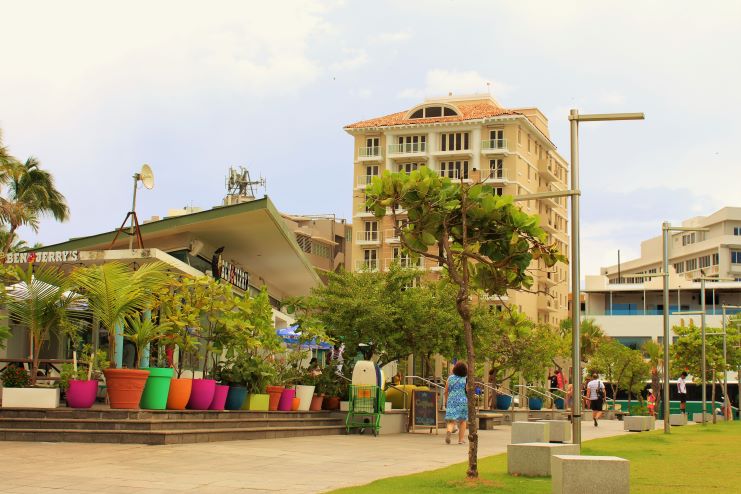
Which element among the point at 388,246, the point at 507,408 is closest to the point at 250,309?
the point at 507,408

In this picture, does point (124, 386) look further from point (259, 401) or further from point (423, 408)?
point (423, 408)

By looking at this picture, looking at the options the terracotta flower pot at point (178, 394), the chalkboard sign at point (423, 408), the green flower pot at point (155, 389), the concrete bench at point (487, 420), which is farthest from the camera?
the concrete bench at point (487, 420)

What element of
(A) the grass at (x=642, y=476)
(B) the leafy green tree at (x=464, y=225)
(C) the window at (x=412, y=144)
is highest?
(C) the window at (x=412, y=144)

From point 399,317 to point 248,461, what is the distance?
1174 cm

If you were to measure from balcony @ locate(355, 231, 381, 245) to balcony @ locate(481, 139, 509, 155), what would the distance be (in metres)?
11.9

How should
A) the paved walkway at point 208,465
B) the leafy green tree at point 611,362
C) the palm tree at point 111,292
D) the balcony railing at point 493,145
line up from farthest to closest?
the balcony railing at point 493,145, the leafy green tree at point 611,362, the palm tree at point 111,292, the paved walkway at point 208,465

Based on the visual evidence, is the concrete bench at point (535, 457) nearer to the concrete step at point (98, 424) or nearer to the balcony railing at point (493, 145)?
the concrete step at point (98, 424)

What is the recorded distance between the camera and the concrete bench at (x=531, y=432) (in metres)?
16.0

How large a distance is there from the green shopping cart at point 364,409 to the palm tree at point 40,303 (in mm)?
6821

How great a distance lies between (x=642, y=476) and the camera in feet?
45.3

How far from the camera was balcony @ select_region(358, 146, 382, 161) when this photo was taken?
90.1 m

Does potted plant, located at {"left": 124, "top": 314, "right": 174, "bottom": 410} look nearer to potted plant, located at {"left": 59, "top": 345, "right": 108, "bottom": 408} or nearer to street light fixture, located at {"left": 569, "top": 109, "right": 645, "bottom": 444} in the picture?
potted plant, located at {"left": 59, "top": 345, "right": 108, "bottom": 408}

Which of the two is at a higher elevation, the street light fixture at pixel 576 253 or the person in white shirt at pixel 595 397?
the street light fixture at pixel 576 253

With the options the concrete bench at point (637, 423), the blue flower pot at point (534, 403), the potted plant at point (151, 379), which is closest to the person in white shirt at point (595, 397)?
the blue flower pot at point (534, 403)
